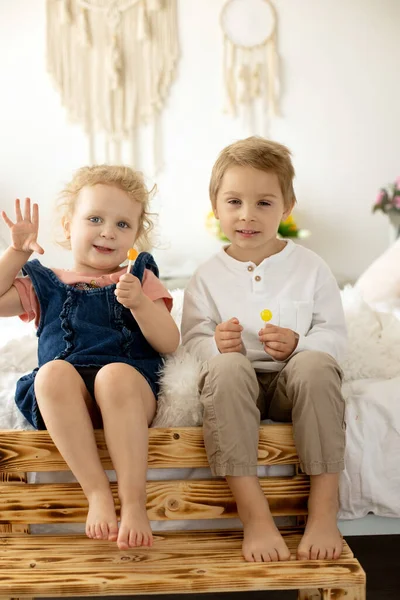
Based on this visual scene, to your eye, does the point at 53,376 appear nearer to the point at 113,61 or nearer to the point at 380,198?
the point at 380,198

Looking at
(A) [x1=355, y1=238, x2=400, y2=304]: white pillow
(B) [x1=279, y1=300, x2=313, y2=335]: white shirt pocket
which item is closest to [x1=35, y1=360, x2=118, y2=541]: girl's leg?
(B) [x1=279, y1=300, x2=313, y2=335]: white shirt pocket

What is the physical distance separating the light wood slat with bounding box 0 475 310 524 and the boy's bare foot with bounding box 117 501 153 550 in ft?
0.37

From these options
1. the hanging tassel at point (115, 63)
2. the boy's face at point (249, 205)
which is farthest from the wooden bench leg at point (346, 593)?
the hanging tassel at point (115, 63)

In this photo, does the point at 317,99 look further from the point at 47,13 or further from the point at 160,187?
the point at 47,13

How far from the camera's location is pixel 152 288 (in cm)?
139

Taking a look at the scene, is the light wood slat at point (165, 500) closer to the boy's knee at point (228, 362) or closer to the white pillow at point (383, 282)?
the boy's knee at point (228, 362)

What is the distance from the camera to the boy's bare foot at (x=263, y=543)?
1.10 metres

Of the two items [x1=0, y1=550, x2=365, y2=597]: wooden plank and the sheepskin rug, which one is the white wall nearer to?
the sheepskin rug

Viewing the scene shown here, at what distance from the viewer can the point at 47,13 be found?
10.7 ft

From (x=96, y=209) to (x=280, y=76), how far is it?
2.24 meters

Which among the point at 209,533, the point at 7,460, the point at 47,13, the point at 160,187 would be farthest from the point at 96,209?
the point at 47,13

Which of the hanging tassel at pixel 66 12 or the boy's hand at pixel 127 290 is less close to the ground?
the hanging tassel at pixel 66 12

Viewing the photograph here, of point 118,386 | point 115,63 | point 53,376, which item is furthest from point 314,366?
point 115,63

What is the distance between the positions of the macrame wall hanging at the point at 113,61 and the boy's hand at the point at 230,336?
7.19 ft
